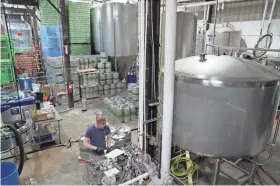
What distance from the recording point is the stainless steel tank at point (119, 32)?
7.18 meters

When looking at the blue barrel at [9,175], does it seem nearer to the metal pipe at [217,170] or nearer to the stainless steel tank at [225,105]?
the stainless steel tank at [225,105]

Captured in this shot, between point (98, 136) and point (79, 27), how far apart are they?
17.6ft

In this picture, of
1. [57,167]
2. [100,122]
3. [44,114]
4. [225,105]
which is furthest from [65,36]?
[225,105]

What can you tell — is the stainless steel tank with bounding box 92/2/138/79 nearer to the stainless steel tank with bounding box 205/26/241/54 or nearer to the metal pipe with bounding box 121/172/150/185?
the stainless steel tank with bounding box 205/26/241/54

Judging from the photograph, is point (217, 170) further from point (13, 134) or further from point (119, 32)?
point (119, 32)

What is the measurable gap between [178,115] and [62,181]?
217 centimetres

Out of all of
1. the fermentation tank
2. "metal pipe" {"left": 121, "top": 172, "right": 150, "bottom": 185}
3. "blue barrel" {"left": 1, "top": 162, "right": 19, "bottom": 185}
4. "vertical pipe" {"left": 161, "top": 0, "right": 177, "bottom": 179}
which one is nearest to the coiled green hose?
"metal pipe" {"left": 121, "top": 172, "right": 150, "bottom": 185}

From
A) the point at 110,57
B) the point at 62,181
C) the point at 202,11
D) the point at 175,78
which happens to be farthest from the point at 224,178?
the point at 202,11

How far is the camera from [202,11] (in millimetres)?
10125

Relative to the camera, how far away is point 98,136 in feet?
10.8

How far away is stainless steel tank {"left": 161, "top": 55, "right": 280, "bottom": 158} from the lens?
206cm

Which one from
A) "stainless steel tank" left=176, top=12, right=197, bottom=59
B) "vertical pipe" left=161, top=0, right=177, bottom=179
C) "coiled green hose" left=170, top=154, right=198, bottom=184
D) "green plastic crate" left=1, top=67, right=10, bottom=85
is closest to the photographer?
"vertical pipe" left=161, top=0, right=177, bottom=179

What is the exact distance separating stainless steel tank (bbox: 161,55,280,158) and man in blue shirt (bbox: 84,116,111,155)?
1.38 meters

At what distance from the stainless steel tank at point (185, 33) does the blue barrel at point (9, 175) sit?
5.14 metres
